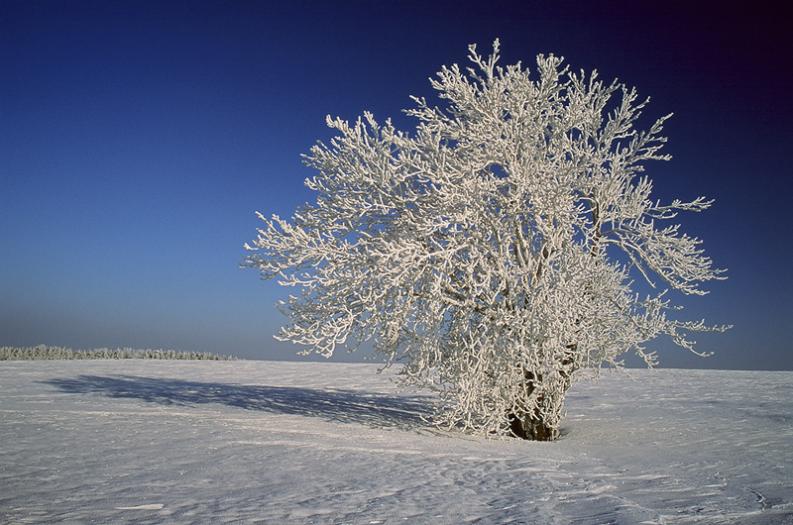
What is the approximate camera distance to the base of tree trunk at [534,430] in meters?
10.1

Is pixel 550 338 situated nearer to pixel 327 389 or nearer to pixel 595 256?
pixel 595 256

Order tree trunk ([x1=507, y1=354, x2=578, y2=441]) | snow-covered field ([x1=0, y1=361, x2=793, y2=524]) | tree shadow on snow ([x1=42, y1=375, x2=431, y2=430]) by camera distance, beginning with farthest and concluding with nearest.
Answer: tree shadow on snow ([x1=42, y1=375, x2=431, y2=430]) < tree trunk ([x1=507, y1=354, x2=578, y2=441]) < snow-covered field ([x1=0, y1=361, x2=793, y2=524])

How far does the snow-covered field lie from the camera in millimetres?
5086

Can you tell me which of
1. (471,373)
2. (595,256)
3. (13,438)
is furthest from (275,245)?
(595,256)

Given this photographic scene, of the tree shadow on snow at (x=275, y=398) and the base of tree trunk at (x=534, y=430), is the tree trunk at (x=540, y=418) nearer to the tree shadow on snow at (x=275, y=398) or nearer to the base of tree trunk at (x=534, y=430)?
the base of tree trunk at (x=534, y=430)

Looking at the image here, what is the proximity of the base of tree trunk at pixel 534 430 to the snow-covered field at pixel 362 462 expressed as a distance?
0.39 meters

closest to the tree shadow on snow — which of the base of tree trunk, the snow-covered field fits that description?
the snow-covered field

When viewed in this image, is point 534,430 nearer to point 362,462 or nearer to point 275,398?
point 362,462

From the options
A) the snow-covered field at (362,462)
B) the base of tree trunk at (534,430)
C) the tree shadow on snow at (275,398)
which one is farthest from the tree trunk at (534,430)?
the tree shadow on snow at (275,398)

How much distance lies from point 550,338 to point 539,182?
2.27m

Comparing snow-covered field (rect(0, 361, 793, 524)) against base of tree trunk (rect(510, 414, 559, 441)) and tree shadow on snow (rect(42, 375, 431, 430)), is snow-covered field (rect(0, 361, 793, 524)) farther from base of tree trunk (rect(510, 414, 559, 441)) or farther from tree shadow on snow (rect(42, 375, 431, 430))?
base of tree trunk (rect(510, 414, 559, 441))

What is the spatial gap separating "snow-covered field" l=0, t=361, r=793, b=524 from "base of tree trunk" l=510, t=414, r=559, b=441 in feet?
1.29

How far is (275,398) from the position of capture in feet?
45.2

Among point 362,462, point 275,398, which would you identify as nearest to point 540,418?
point 362,462
